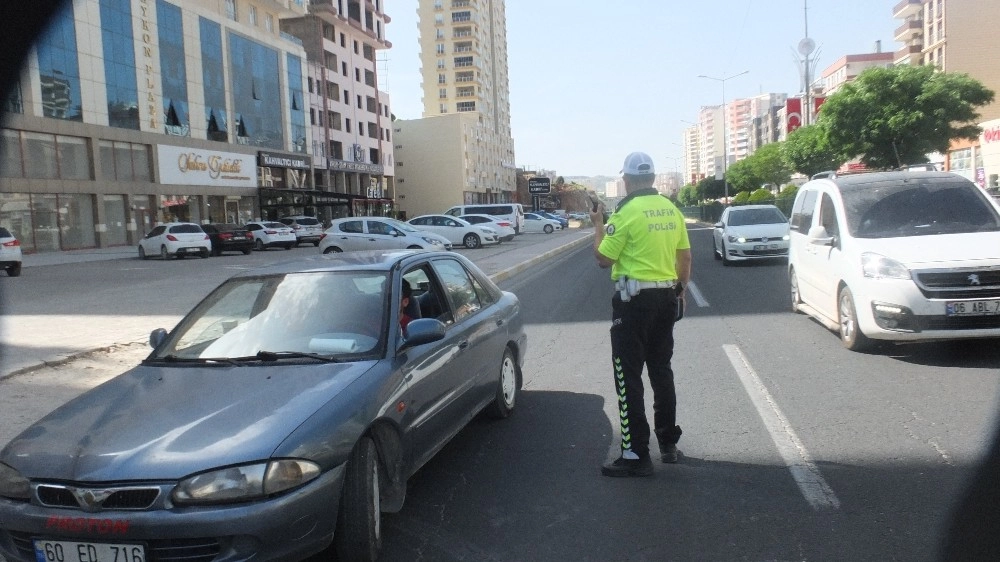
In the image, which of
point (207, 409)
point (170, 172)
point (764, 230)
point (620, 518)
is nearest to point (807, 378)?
point (620, 518)

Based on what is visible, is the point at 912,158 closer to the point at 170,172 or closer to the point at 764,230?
the point at 764,230

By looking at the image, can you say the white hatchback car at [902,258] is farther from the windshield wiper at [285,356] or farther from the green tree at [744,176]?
the green tree at [744,176]

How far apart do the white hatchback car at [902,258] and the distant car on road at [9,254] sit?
21302 millimetres

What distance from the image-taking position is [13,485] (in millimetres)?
3178

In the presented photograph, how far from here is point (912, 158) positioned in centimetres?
3553

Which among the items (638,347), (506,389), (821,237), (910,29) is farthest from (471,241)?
(910,29)

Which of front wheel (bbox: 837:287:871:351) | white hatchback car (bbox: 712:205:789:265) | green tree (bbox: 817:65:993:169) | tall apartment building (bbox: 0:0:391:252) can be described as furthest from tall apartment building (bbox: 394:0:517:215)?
front wheel (bbox: 837:287:871:351)

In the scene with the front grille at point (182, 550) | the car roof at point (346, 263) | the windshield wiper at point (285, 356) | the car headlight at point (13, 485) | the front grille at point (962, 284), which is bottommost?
the front grille at point (182, 550)

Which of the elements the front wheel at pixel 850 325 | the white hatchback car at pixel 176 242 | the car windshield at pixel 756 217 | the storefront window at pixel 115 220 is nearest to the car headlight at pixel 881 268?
the front wheel at pixel 850 325

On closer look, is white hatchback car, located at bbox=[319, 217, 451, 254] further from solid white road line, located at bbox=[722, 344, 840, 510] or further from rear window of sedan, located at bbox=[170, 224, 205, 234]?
solid white road line, located at bbox=[722, 344, 840, 510]

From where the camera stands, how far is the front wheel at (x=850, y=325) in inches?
295

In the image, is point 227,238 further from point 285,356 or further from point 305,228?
point 285,356

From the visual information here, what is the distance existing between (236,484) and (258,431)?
249 mm

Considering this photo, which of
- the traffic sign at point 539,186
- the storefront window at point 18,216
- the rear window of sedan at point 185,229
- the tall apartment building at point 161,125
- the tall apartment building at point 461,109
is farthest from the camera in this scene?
the tall apartment building at point 461,109
